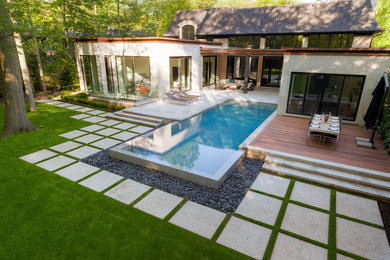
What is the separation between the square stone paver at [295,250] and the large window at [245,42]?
20503 millimetres

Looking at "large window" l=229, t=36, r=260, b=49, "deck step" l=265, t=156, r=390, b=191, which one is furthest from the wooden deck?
"large window" l=229, t=36, r=260, b=49

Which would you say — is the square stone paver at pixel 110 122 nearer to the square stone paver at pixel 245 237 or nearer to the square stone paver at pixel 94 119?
the square stone paver at pixel 94 119

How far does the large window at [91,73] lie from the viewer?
17.2 m

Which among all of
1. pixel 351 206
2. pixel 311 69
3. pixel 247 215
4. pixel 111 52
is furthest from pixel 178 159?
pixel 111 52

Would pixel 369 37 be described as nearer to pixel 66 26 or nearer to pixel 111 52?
pixel 111 52

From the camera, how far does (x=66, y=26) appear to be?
20.1 m

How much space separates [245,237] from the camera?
4785 millimetres

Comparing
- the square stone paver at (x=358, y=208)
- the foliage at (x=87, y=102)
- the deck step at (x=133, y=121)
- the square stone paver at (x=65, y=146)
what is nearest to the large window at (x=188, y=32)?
the foliage at (x=87, y=102)

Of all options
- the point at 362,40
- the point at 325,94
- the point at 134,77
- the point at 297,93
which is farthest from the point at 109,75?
the point at 362,40

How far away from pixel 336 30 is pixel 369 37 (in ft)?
8.40

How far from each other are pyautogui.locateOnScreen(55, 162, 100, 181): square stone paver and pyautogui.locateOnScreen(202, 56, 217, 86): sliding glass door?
52.3 ft

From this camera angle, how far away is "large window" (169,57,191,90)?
17691 millimetres

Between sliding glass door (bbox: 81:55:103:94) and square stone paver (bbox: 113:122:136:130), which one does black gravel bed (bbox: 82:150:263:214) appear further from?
sliding glass door (bbox: 81:55:103:94)

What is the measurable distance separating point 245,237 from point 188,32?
77.5 feet
